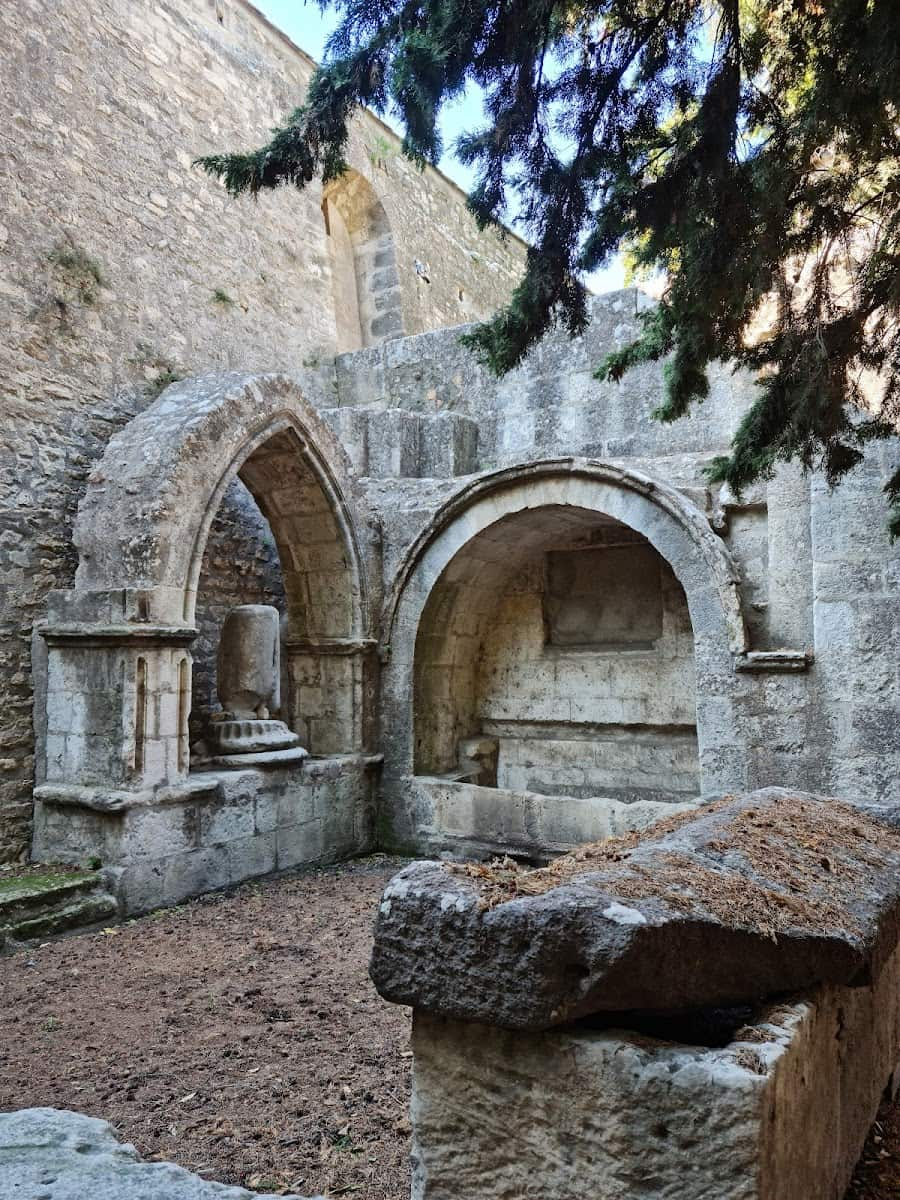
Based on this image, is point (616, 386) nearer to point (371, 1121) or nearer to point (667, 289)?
point (667, 289)

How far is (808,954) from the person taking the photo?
174 cm

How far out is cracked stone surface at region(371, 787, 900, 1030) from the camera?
1508 mm

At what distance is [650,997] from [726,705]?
166 inches

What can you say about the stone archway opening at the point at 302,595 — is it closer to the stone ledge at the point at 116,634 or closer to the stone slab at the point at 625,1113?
the stone ledge at the point at 116,634

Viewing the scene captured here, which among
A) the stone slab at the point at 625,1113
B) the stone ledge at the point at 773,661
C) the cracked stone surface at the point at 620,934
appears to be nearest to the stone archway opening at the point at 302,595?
the stone ledge at the point at 773,661

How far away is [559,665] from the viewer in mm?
7348

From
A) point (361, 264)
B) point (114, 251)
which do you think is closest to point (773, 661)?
point (114, 251)

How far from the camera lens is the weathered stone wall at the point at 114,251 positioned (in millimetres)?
5531

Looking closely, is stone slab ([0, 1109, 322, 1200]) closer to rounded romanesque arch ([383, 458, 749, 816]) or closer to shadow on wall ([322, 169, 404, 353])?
rounded romanesque arch ([383, 458, 749, 816])

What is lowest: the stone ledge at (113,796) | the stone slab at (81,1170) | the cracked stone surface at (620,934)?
the stone slab at (81,1170)

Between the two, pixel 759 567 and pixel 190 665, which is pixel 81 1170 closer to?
pixel 190 665

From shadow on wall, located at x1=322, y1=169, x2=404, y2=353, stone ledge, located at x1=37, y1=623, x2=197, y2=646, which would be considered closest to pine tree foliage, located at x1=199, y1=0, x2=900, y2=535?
stone ledge, located at x1=37, y1=623, x2=197, y2=646

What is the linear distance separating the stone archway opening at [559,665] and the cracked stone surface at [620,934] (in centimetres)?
471

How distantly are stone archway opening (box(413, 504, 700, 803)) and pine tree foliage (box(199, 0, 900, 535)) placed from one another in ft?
9.72
